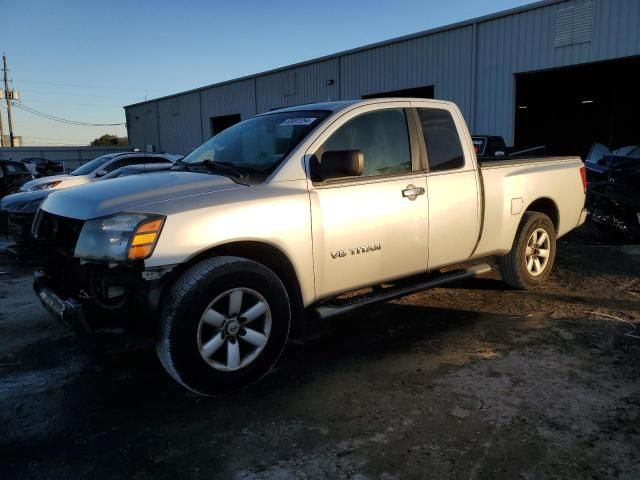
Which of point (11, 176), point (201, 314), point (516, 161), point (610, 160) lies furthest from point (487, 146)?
point (11, 176)

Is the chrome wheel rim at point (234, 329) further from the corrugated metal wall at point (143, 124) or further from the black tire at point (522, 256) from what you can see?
the corrugated metal wall at point (143, 124)

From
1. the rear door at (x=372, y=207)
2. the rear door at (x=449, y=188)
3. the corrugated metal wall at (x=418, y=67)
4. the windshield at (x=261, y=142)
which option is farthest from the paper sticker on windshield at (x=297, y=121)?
the corrugated metal wall at (x=418, y=67)

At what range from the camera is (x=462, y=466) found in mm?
2418

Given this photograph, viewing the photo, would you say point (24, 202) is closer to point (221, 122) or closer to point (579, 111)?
point (221, 122)

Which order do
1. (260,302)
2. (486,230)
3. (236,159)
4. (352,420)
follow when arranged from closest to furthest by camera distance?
1. (352,420)
2. (260,302)
3. (236,159)
4. (486,230)

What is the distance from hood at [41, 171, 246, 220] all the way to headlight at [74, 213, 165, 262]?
0.21 feet

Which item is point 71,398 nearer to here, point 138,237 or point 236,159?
point 138,237

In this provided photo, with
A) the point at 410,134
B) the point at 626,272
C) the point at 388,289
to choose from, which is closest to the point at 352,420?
the point at 388,289

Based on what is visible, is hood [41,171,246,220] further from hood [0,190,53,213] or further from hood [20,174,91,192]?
hood [20,174,91,192]

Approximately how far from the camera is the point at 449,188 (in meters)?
4.26

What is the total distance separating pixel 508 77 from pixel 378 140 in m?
14.3

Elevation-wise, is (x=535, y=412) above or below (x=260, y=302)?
below

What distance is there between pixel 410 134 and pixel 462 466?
2.62 meters

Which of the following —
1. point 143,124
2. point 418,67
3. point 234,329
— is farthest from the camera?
point 143,124
